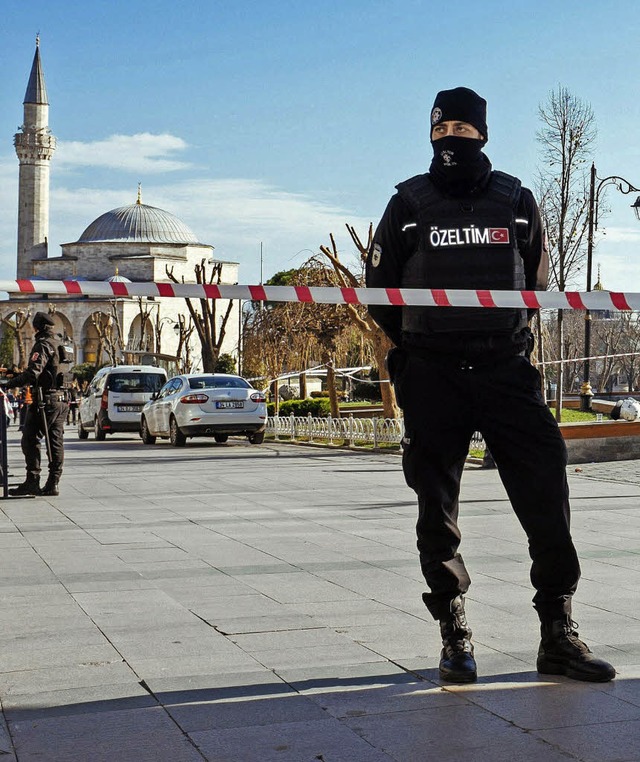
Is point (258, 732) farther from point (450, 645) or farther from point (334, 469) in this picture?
point (334, 469)

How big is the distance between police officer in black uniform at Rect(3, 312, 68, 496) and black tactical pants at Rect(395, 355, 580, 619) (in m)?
7.99

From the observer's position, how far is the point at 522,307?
14.0 ft

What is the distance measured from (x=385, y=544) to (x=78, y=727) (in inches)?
176

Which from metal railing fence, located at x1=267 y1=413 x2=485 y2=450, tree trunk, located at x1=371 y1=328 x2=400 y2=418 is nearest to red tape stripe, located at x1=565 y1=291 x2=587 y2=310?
metal railing fence, located at x1=267 y1=413 x2=485 y2=450

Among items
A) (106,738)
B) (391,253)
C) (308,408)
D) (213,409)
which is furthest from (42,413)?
(308,408)

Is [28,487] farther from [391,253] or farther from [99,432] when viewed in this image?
[99,432]

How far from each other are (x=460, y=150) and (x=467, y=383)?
82 cm

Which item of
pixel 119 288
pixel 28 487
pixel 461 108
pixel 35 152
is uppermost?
pixel 35 152

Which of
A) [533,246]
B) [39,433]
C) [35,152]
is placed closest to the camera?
[533,246]

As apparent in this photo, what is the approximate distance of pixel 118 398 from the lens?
27531mm

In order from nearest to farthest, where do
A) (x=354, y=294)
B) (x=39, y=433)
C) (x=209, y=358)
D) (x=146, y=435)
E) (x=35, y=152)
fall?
(x=354, y=294) → (x=39, y=433) → (x=146, y=435) → (x=209, y=358) → (x=35, y=152)

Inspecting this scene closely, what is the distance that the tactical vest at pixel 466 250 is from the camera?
168 inches

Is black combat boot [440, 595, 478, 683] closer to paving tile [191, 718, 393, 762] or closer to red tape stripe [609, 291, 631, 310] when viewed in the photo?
paving tile [191, 718, 393, 762]

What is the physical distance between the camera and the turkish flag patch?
4.29m
